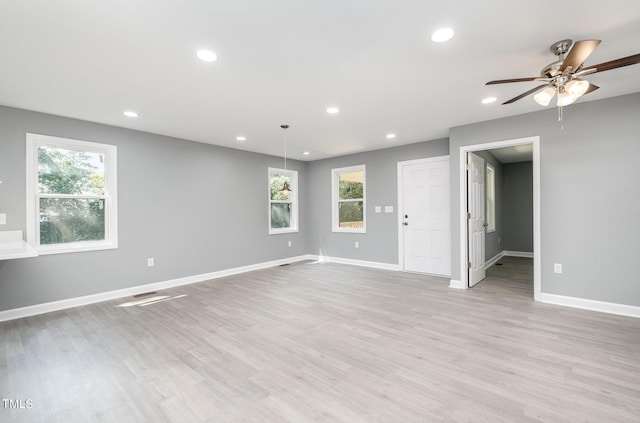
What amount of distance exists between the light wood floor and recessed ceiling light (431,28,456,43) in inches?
101

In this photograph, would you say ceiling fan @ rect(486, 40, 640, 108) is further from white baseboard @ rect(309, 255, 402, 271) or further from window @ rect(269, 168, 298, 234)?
window @ rect(269, 168, 298, 234)

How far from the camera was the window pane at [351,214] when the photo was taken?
21.4 ft

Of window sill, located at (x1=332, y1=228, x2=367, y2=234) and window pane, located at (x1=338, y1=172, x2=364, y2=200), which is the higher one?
window pane, located at (x1=338, y1=172, x2=364, y2=200)

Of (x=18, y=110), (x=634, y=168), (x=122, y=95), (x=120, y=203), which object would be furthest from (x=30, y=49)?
(x=634, y=168)

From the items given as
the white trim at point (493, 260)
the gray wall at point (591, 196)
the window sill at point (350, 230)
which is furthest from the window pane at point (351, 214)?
the gray wall at point (591, 196)

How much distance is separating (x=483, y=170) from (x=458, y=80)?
292cm

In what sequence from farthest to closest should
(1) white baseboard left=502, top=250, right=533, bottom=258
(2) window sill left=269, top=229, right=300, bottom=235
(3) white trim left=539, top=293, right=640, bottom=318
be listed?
(1) white baseboard left=502, top=250, right=533, bottom=258
(2) window sill left=269, top=229, right=300, bottom=235
(3) white trim left=539, top=293, right=640, bottom=318

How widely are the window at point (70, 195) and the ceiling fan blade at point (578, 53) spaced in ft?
17.5

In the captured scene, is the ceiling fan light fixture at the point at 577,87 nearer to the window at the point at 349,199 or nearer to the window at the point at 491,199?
the window at the point at 491,199

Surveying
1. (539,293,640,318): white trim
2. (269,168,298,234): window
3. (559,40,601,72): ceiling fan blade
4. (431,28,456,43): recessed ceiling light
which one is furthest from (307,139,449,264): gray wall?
(431,28,456,43): recessed ceiling light

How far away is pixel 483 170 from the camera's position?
205 inches

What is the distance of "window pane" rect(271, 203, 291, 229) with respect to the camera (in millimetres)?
6645

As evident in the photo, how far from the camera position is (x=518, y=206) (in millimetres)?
7508

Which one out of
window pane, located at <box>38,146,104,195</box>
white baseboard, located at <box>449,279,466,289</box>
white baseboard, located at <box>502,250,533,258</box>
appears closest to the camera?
window pane, located at <box>38,146,104,195</box>
